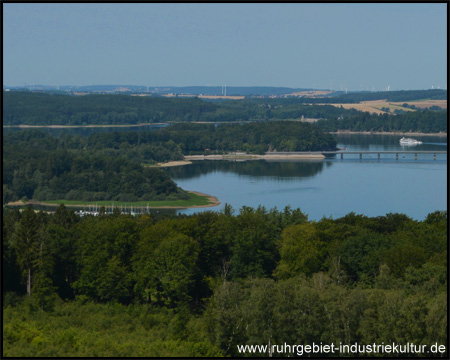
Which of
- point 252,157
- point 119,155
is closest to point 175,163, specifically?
point 119,155

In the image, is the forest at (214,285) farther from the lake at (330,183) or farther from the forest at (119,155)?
the forest at (119,155)

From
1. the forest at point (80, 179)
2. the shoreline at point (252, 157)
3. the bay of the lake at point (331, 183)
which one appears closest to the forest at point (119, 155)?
the forest at point (80, 179)

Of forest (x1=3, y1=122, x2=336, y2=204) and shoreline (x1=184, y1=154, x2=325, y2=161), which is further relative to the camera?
shoreline (x1=184, y1=154, x2=325, y2=161)

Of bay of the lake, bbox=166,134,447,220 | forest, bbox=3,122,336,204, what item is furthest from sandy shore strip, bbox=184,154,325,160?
bay of the lake, bbox=166,134,447,220

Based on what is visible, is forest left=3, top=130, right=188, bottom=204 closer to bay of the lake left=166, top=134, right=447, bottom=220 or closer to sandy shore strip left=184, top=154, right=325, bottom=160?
bay of the lake left=166, top=134, right=447, bottom=220

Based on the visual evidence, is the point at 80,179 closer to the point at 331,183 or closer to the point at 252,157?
the point at 331,183

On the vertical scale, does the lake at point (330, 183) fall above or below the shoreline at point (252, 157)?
above
